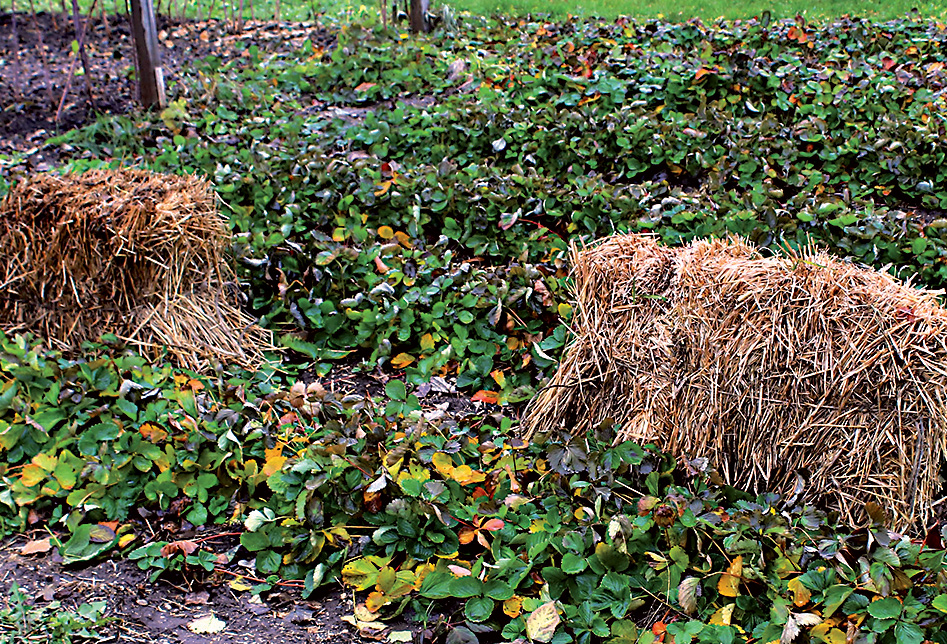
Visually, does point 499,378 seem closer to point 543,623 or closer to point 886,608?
point 543,623

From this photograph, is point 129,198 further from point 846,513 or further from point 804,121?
point 804,121

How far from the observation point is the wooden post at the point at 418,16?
873cm

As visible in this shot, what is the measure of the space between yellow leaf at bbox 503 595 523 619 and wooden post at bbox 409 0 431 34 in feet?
24.7

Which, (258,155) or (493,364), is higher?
(258,155)

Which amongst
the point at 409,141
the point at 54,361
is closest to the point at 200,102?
the point at 409,141

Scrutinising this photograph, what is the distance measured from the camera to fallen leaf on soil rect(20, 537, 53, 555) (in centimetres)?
277

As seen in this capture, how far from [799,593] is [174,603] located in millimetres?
2036

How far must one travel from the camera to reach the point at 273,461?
3057 millimetres

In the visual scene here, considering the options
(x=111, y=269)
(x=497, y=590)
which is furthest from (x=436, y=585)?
(x=111, y=269)

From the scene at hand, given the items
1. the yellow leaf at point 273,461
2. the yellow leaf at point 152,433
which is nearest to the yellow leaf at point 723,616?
the yellow leaf at point 273,461

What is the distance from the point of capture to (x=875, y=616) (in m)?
2.20

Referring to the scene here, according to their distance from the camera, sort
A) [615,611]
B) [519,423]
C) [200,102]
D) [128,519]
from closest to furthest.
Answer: [615,611], [128,519], [519,423], [200,102]

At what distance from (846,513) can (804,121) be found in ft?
13.5

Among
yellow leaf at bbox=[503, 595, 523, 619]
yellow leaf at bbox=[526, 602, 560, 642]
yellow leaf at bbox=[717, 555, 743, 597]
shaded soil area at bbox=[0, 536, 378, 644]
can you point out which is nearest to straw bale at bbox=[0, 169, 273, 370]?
shaded soil area at bbox=[0, 536, 378, 644]
